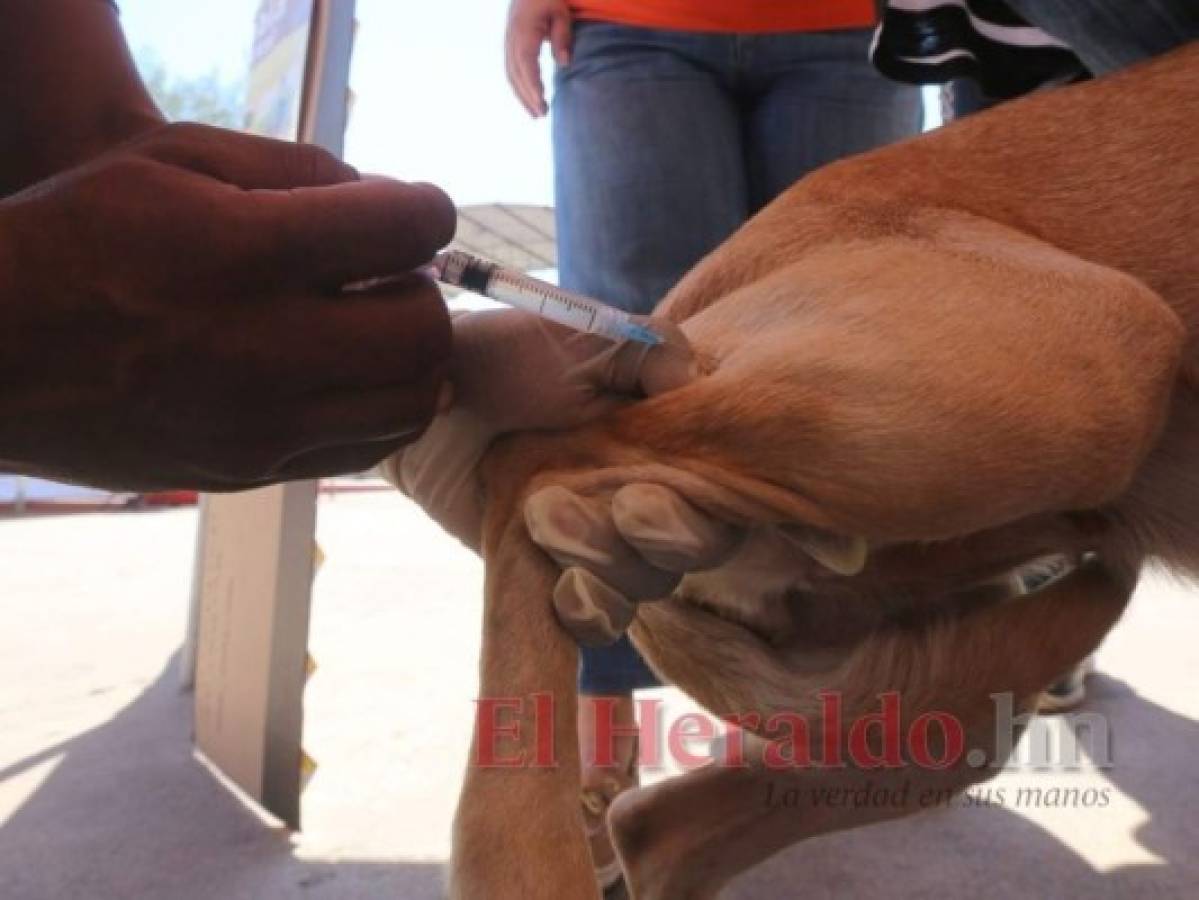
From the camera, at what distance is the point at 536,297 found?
818 mm

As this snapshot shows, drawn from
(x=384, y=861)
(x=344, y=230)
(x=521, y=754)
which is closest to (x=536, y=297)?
(x=344, y=230)

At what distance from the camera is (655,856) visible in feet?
3.71

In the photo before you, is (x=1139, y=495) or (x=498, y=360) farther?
(x=1139, y=495)

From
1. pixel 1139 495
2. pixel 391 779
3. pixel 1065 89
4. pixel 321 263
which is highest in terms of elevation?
pixel 1065 89

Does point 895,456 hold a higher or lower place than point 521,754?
higher

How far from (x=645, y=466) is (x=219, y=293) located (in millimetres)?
331

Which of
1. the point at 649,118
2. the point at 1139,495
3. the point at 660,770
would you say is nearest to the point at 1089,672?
the point at 660,770

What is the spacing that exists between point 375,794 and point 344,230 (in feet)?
4.19

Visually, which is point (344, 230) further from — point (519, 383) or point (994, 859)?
point (994, 859)

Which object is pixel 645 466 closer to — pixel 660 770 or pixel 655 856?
pixel 655 856

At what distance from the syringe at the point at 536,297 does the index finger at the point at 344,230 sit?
0.40 feet

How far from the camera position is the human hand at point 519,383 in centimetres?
79

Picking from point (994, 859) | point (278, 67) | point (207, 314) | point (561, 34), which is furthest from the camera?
point (278, 67)

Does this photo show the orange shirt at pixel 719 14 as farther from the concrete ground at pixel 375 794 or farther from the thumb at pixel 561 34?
the concrete ground at pixel 375 794
